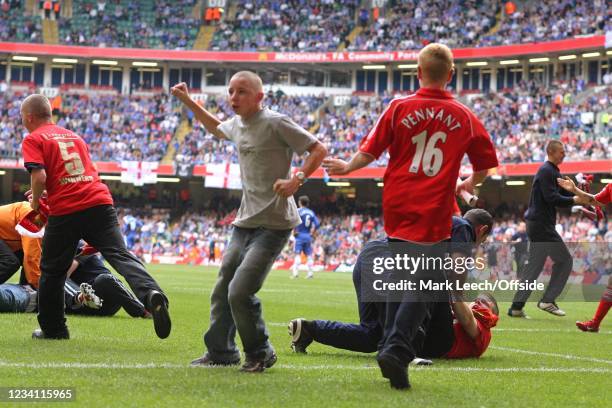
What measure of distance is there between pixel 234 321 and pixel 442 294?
1.44 metres

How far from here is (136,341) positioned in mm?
8719

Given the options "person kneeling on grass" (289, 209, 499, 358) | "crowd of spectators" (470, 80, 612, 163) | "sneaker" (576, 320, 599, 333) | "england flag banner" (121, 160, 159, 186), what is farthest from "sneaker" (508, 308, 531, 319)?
"england flag banner" (121, 160, 159, 186)

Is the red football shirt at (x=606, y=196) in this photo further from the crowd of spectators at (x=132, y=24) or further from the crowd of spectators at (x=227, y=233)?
the crowd of spectators at (x=132, y=24)

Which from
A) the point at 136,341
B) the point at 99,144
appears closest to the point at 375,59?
the point at 99,144

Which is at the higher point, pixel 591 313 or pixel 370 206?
pixel 591 313

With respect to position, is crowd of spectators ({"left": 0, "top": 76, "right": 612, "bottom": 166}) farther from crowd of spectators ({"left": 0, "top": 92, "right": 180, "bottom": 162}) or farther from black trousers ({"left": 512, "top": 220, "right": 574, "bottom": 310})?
black trousers ({"left": 512, "top": 220, "right": 574, "bottom": 310})

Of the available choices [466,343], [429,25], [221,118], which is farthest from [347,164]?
[429,25]

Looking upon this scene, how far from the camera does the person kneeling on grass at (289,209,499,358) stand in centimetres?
775

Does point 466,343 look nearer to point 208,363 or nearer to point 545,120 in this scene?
point 208,363

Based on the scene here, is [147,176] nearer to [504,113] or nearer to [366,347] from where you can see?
[504,113]

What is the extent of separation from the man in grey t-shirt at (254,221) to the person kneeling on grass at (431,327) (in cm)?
105

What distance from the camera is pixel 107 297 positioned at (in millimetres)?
11336

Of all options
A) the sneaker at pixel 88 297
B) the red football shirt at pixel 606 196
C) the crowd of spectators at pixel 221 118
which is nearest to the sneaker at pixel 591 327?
the red football shirt at pixel 606 196

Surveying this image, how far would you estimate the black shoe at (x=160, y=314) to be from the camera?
7449mm
